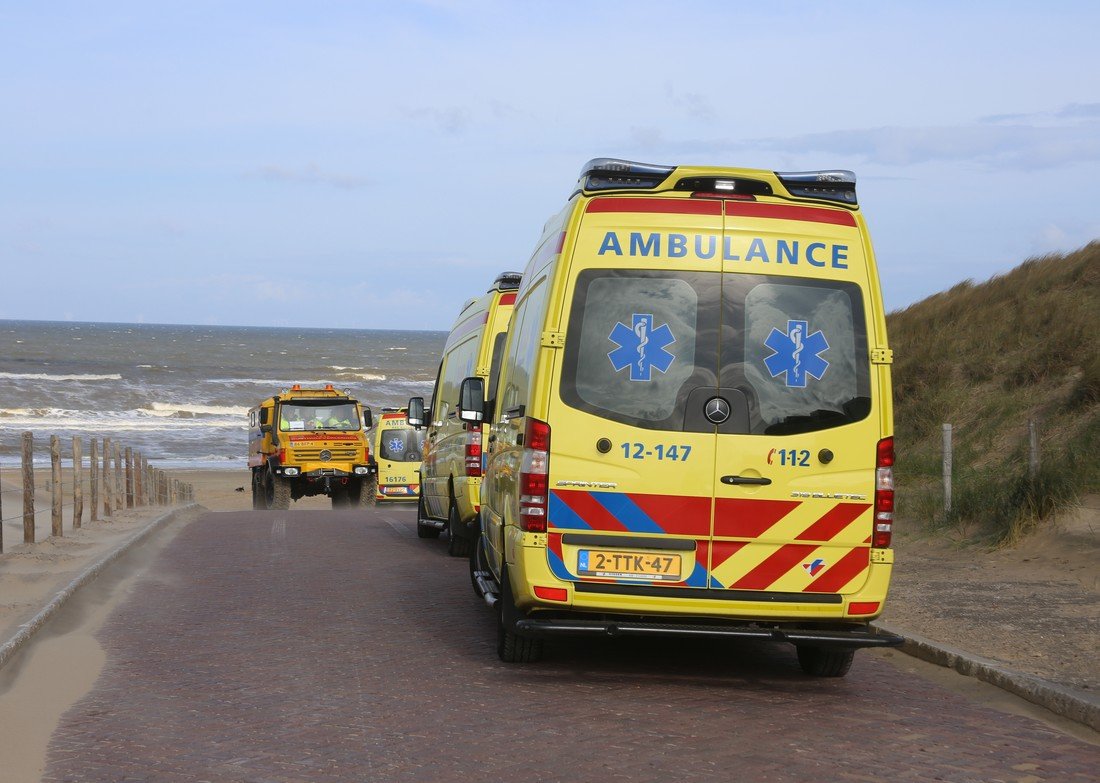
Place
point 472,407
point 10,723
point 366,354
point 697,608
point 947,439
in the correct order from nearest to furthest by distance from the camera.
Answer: point 10,723
point 697,608
point 472,407
point 947,439
point 366,354

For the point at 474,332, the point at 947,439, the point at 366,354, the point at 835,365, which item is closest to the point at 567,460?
the point at 835,365

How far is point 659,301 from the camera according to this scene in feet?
25.2

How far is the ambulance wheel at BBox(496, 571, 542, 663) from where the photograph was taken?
Result: 320 inches

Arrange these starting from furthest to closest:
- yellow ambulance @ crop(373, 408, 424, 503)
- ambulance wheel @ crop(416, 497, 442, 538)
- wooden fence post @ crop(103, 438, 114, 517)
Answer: yellow ambulance @ crop(373, 408, 424, 503) → wooden fence post @ crop(103, 438, 114, 517) → ambulance wheel @ crop(416, 497, 442, 538)

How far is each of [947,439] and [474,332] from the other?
5.50 metres

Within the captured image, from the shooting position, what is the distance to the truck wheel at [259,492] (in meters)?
32.3

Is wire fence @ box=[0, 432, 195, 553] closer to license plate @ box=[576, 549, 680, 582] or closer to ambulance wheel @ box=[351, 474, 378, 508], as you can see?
ambulance wheel @ box=[351, 474, 378, 508]

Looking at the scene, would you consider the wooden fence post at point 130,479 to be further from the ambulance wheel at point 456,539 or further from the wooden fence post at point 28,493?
the ambulance wheel at point 456,539

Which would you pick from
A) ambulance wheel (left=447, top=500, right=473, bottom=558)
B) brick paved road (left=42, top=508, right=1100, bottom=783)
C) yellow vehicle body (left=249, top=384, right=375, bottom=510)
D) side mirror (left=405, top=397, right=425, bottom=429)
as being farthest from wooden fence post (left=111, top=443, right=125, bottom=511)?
brick paved road (left=42, top=508, right=1100, bottom=783)

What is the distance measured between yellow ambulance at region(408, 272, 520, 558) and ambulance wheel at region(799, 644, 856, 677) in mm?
3553

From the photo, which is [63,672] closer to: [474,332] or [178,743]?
[178,743]

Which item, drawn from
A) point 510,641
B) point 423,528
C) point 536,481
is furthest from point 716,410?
point 423,528

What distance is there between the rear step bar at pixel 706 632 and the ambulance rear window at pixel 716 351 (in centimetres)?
105

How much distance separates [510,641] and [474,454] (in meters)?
5.05
